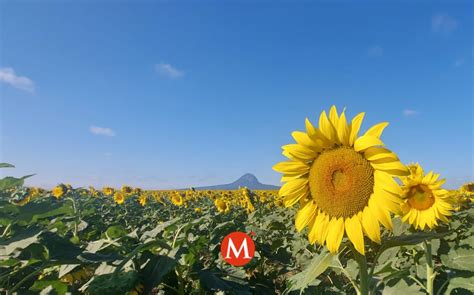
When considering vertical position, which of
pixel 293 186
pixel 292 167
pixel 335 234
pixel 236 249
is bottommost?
pixel 236 249

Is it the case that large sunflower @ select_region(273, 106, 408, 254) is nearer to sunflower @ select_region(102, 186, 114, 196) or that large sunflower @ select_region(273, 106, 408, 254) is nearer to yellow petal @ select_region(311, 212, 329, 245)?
yellow petal @ select_region(311, 212, 329, 245)

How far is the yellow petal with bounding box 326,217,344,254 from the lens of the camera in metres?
2.01

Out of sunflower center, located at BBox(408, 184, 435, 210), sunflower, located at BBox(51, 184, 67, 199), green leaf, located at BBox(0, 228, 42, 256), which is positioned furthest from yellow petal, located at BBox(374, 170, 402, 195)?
sunflower, located at BBox(51, 184, 67, 199)

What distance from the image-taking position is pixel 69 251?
2.02 m

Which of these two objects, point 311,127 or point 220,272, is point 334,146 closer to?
point 311,127

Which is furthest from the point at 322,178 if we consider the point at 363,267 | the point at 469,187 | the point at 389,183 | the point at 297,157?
the point at 469,187

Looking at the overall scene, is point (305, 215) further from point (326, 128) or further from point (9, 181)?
point (9, 181)

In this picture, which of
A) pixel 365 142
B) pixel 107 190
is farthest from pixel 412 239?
A: pixel 107 190

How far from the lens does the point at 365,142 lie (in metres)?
1.95

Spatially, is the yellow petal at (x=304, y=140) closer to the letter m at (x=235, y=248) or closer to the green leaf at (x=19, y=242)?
the letter m at (x=235, y=248)

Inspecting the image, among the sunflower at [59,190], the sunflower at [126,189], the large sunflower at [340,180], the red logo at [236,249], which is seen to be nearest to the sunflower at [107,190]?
the sunflower at [126,189]

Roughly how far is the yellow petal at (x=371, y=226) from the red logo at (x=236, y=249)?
1244mm

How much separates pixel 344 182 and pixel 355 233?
26 cm

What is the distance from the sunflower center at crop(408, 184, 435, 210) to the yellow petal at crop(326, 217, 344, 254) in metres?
1.67
